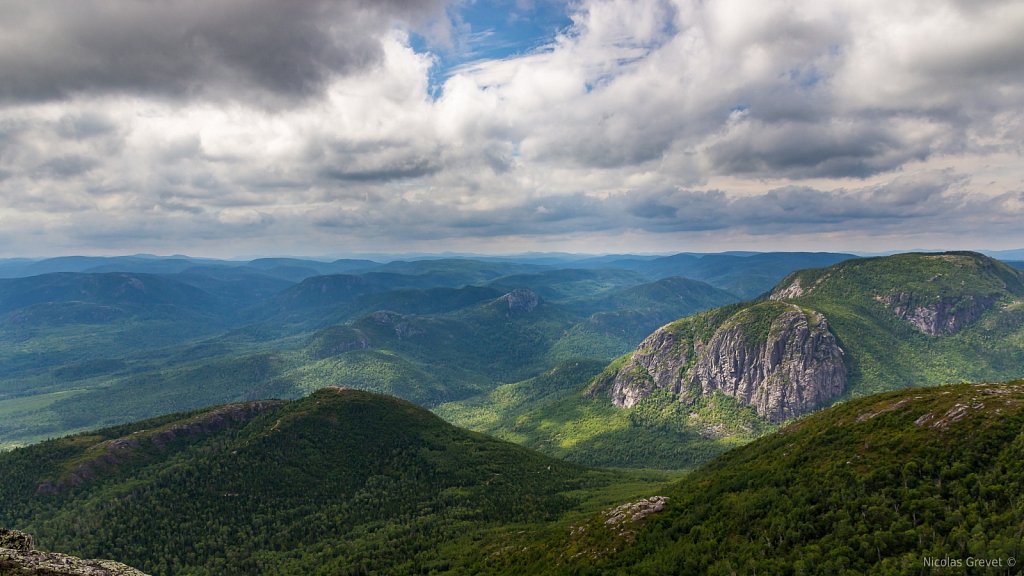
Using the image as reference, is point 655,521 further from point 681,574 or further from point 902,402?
point 902,402

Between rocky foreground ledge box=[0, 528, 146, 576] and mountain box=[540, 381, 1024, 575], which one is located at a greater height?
rocky foreground ledge box=[0, 528, 146, 576]

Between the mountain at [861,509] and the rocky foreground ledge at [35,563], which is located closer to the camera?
the rocky foreground ledge at [35,563]

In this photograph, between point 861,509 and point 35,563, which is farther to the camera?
point 861,509

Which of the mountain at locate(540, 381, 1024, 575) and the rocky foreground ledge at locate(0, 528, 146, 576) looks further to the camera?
the mountain at locate(540, 381, 1024, 575)

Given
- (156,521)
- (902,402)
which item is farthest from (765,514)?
(156,521)

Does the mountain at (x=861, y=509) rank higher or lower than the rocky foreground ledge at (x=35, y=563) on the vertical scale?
lower

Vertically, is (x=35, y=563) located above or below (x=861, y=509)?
above
